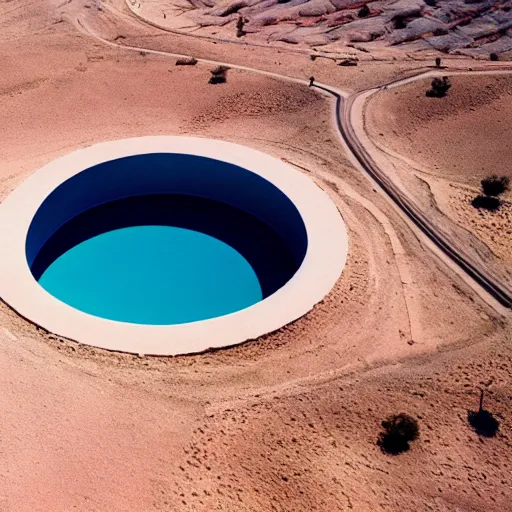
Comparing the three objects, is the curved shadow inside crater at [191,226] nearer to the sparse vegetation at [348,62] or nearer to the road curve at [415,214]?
the road curve at [415,214]

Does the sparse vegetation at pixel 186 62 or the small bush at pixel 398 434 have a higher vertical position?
the sparse vegetation at pixel 186 62

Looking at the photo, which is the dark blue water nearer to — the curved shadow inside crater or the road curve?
the curved shadow inside crater

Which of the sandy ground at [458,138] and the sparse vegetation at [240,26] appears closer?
the sandy ground at [458,138]

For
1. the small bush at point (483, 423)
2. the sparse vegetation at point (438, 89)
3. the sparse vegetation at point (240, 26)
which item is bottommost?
the small bush at point (483, 423)

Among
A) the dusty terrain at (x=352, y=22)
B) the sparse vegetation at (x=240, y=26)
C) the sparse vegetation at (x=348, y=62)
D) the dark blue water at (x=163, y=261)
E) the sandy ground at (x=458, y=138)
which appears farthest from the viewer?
the sparse vegetation at (x=240, y=26)

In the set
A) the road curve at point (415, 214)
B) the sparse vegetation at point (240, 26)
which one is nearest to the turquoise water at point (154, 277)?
the road curve at point (415, 214)

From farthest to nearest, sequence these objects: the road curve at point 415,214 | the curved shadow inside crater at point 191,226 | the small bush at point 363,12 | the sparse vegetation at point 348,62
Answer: the small bush at point 363,12 < the sparse vegetation at point 348,62 < the curved shadow inside crater at point 191,226 < the road curve at point 415,214
